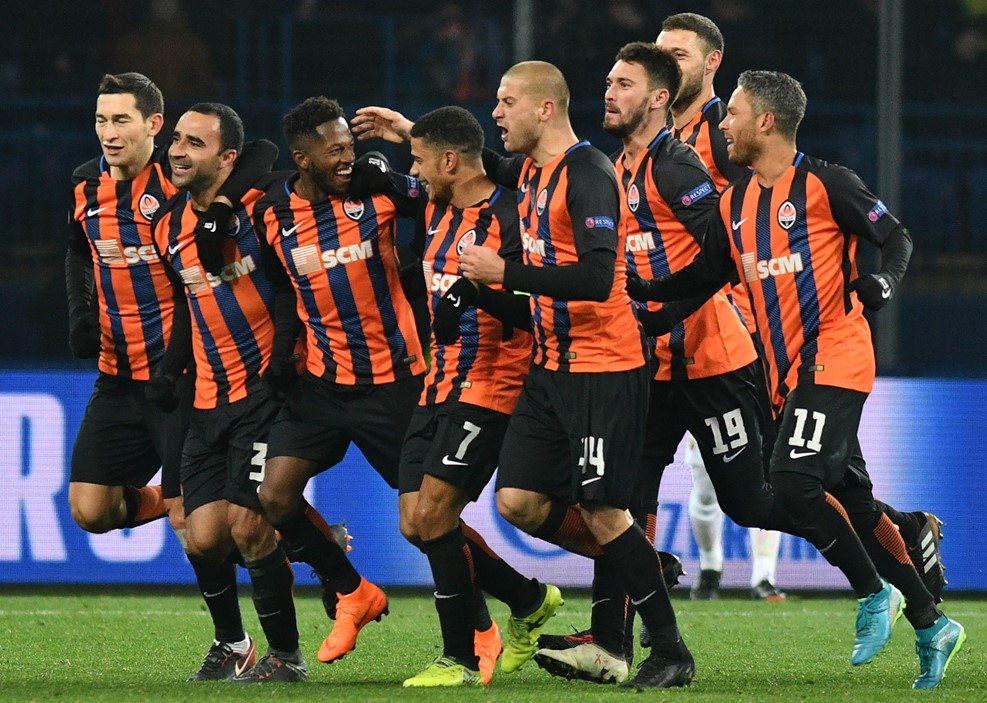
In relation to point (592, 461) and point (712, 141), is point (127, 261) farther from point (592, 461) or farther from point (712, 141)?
point (712, 141)

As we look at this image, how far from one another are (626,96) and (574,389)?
1121 millimetres

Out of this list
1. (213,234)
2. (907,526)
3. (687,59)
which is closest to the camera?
(213,234)

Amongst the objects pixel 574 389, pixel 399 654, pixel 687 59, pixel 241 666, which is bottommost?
pixel 399 654

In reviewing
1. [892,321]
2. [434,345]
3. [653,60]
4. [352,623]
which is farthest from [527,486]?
[892,321]

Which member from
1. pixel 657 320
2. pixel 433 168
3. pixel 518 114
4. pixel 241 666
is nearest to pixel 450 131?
pixel 433 168

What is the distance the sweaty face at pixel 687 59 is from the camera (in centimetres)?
673

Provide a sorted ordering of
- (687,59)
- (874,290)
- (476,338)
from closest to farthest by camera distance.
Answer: (874,290)
(476,338)
(687,59)

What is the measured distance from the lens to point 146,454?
6977mm

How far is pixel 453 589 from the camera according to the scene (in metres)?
5.91

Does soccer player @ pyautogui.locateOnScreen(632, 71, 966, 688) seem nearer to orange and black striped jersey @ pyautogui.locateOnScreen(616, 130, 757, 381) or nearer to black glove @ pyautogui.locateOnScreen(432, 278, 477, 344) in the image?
orange and black striped jersey @ pyautogui.locateOnScreen(616, 130, 757, 381)

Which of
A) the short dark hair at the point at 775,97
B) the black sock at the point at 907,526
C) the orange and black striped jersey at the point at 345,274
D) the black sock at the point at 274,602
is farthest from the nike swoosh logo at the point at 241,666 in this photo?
the short dark hair at the point at 775,97

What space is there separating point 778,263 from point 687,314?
0.42m

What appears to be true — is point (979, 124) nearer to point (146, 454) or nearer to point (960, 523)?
point (960, 523)

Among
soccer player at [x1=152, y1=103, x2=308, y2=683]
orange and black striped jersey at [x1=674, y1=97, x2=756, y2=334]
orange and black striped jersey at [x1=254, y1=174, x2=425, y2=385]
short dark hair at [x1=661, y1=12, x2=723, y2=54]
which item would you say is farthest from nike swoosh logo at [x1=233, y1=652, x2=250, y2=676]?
short dark hair at [x1=661, y1=12, x2=723, y2=54]
